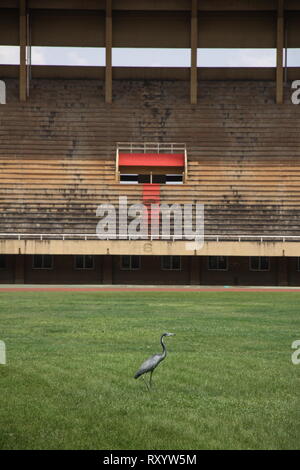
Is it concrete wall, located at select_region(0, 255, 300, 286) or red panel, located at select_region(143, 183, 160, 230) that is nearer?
red panel, located at select_region(143, 183, 160, 230)

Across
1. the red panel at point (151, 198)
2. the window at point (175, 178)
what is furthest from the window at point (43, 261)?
the window at point (175, 178)

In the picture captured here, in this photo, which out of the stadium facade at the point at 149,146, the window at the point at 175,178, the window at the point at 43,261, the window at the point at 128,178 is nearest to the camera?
the stadium facade at the point at 149,146

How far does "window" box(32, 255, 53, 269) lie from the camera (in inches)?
1495

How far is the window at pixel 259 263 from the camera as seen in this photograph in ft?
125

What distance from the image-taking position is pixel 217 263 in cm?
3812

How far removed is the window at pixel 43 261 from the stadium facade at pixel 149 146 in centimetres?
8

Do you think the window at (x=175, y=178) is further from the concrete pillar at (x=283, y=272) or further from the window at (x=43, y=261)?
the window at (x=43, y=261)

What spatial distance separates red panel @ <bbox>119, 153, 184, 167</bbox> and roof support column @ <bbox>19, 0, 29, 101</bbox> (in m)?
8.29

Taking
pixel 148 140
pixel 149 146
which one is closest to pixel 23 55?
pixel 148 140

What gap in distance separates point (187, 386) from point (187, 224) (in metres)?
28.2

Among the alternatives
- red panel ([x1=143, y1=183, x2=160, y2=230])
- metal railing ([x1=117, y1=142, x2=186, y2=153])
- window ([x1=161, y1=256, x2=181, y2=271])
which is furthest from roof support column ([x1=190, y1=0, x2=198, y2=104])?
window ([x1=161, y1=256, x2=181, y2=271])

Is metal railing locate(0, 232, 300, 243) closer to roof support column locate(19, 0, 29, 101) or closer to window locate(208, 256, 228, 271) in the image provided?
window locate(208, 256, 228, 271)
